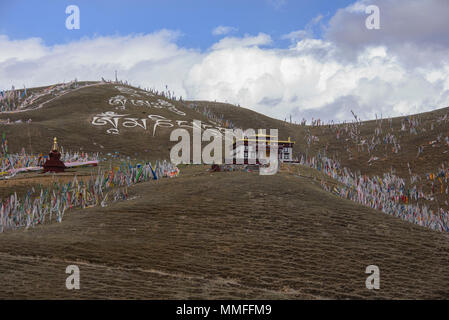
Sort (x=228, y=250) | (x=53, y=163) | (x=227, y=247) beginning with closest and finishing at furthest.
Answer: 1. (x=228, y=250)
2. (x=227, y=247)
3. (x=53, y=163)

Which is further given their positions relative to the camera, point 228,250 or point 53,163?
point 53,163

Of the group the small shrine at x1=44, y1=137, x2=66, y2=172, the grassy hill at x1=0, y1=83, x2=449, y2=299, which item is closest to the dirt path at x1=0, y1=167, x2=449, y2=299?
the grassy hill at x1=0, y1=83, x2=449, y2=299

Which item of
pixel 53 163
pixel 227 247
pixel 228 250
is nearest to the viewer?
pixel 228 250

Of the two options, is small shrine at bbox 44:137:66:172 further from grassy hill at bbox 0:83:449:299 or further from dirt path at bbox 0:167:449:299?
dirt path at bbox 0:167:449:299

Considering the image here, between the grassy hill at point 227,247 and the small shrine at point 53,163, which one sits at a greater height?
the small shrine at point 53,163

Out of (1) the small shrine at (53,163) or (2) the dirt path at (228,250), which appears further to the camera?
(1) the small shrine at (53,163)

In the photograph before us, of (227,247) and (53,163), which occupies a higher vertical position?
(53,163)

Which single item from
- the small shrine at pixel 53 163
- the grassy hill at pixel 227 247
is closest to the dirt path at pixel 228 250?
the grassy hill at pixel 227 247

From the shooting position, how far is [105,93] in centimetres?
7806

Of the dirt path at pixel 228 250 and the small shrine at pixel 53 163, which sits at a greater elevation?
the small shrine at pixel 53 163

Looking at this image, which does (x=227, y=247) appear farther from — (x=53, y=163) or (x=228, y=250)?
(x=53, y=163)

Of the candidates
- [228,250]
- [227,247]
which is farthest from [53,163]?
[228,250]

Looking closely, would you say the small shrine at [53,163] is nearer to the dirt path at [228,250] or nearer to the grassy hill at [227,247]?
the grassy hill at [227,247]
